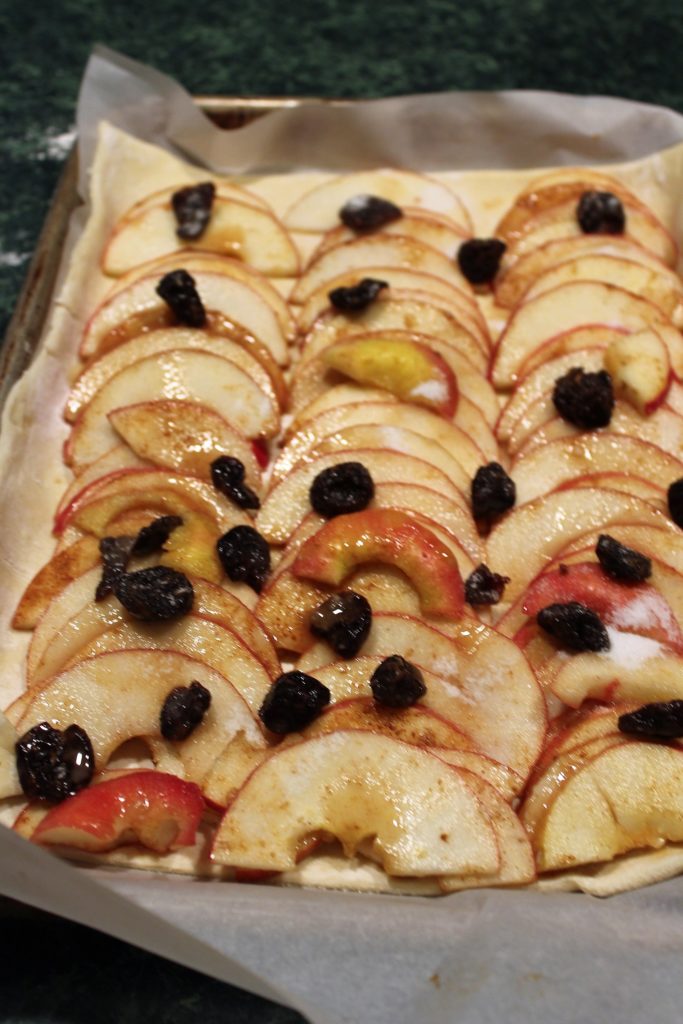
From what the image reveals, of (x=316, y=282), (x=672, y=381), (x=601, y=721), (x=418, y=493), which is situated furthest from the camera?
(x=316, y=282)

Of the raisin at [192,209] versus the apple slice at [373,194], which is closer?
the raisin at [192,209]

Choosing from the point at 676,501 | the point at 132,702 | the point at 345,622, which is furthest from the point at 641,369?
the point at 132,702

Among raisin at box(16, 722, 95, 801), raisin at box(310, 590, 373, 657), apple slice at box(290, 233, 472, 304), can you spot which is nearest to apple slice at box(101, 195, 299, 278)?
apple slice at box(290, 233, 472, 304)

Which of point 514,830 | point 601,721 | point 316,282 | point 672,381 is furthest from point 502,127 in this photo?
point 514,830

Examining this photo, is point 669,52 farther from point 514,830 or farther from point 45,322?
point 514,830

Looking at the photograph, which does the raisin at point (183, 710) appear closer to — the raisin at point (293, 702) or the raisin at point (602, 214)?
the raisin at point (293, 702)

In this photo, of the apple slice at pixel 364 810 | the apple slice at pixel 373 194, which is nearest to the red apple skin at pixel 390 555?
the apple slice at pixel 364 810

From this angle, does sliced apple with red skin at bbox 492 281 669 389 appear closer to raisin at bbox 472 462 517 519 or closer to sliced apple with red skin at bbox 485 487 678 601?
raisin at bbox 472 462 517 519
